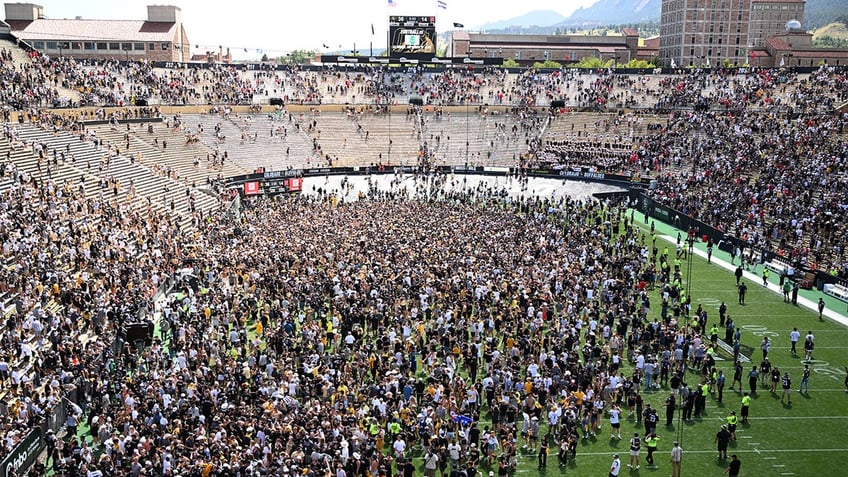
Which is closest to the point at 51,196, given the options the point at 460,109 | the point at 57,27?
the point at 460,109

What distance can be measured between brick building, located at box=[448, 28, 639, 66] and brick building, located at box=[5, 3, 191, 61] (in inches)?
2022

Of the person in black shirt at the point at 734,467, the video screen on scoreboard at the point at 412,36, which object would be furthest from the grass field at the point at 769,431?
the video screen on scoreboard at the point at 412,36

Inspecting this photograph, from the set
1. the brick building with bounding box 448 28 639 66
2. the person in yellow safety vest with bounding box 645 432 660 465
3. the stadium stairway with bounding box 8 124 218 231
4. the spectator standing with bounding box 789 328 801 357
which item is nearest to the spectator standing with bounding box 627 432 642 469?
the person in yellow safety vest with bounding box 645 432 660 465

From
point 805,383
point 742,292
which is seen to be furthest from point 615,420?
point 742,292

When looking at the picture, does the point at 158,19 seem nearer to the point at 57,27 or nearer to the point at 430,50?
the point at 57,27

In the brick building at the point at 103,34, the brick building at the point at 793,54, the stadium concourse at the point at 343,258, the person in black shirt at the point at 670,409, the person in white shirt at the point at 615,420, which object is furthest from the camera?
the brick building at the point at 793,54

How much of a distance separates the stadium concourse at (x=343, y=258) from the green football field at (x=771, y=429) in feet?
3.33

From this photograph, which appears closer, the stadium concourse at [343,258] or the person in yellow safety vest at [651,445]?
the person in yellow safety vest at [651,445]

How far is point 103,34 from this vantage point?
282ft

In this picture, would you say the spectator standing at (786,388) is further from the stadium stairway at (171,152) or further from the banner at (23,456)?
the stadium stairway at (171,152)

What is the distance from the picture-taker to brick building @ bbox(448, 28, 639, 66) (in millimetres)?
129750

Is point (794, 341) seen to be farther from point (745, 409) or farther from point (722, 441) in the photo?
point (722, 441)

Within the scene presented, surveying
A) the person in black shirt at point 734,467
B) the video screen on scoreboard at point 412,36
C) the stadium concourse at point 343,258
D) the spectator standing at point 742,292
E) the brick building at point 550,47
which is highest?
the brick building at point 550,47

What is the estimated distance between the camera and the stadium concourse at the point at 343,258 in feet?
57.1
